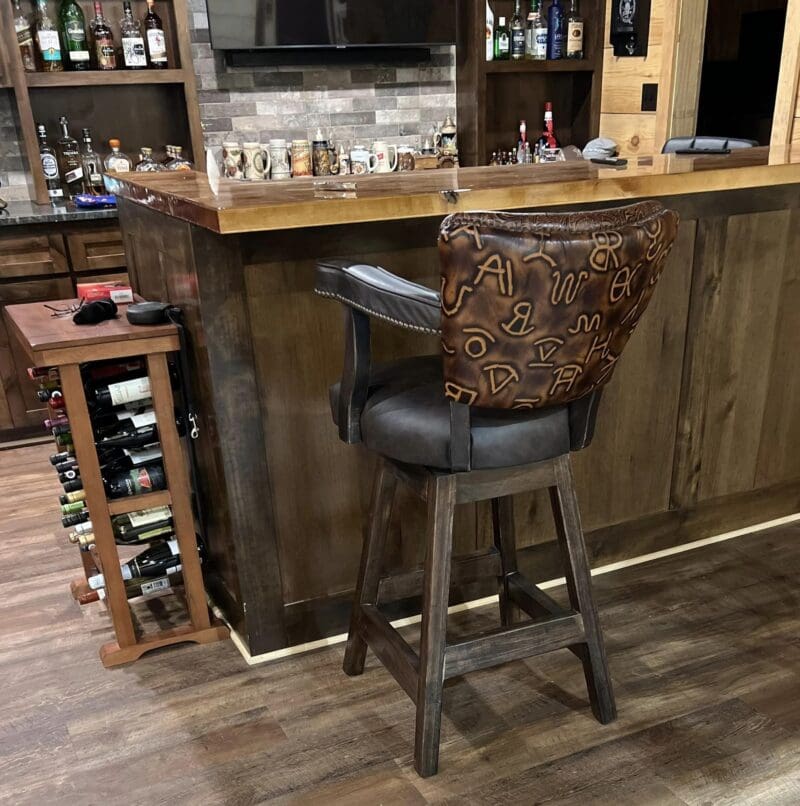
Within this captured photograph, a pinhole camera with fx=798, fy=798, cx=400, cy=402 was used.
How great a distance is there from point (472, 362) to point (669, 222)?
0.41 meters

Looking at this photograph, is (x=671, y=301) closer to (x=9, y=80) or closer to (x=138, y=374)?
(x=138, y=374)

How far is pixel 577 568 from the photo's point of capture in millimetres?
1556

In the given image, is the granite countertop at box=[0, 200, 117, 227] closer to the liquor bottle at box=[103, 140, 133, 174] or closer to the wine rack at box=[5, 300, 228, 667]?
the liquor bottle at box=[103, 140, 133, 174]

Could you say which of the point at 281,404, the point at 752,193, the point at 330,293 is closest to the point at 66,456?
the point at 281,404

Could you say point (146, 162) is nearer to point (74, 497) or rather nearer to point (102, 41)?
point (102, 41)

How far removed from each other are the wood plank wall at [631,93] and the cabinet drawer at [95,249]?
8.52 feet

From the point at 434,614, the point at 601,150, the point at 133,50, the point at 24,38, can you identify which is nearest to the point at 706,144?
the point at 601,150

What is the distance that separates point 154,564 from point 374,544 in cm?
62

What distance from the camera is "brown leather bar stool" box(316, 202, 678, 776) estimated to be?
46.5 inches

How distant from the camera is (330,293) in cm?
142

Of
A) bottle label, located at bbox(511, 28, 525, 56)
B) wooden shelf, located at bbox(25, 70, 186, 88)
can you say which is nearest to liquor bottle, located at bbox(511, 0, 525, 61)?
bottle label, located at bbox(511, 28, 525, 56)

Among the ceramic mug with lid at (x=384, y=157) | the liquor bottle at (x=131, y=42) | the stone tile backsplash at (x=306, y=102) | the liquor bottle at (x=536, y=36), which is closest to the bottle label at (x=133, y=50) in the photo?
the liquor bottle at (x=131, y=42)

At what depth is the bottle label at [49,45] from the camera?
3.44 metres

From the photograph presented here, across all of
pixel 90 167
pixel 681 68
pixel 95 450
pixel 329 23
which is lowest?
pixel 95 450
